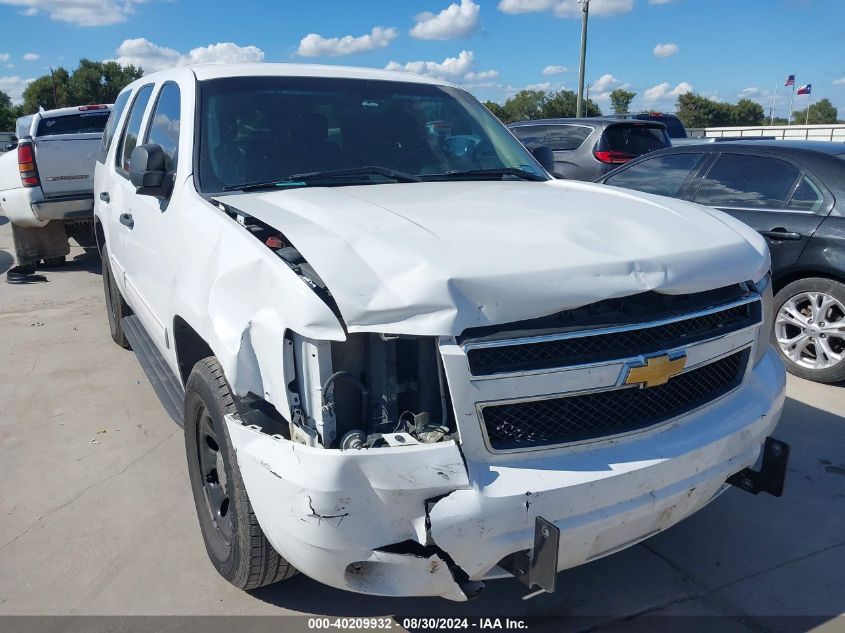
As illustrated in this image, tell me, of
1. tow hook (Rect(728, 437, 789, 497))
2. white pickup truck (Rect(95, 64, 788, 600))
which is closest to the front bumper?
white pickup truck (Rect(95, 64, 788, 600))

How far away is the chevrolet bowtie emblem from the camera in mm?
2166

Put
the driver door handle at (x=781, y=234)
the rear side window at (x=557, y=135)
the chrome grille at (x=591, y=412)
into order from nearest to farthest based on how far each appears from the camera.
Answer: the chrome grille at (x=591, y=412) → the driver door handle at (x=781, y=234) → the rear side window at (x=557, y=135)

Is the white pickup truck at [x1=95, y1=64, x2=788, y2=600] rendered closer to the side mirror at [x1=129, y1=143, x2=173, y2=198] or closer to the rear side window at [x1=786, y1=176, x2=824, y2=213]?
the side mirror at [x1=129, y1=143, x2=173, y2=198]

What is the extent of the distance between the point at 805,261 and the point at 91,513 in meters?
4.77

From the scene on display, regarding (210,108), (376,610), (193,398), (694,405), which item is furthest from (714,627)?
(210,108)

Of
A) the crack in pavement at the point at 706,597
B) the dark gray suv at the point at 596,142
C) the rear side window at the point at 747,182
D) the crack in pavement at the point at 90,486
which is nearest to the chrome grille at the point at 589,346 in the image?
the crack in pavement at the point at 706,597

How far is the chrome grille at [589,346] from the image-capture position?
2027mm

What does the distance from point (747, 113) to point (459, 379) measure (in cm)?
7658

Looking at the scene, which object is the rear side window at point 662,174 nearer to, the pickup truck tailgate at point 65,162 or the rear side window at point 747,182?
the rear side window at point 747,182

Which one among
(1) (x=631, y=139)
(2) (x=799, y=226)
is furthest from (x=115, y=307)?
(1) (x=631, y=139)

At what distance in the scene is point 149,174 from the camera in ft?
10.4

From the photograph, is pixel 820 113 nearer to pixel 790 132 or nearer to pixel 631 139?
pixel 790 132

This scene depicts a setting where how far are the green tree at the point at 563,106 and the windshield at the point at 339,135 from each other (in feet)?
169

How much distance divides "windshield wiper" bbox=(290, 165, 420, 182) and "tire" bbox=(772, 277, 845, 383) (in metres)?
3.23
